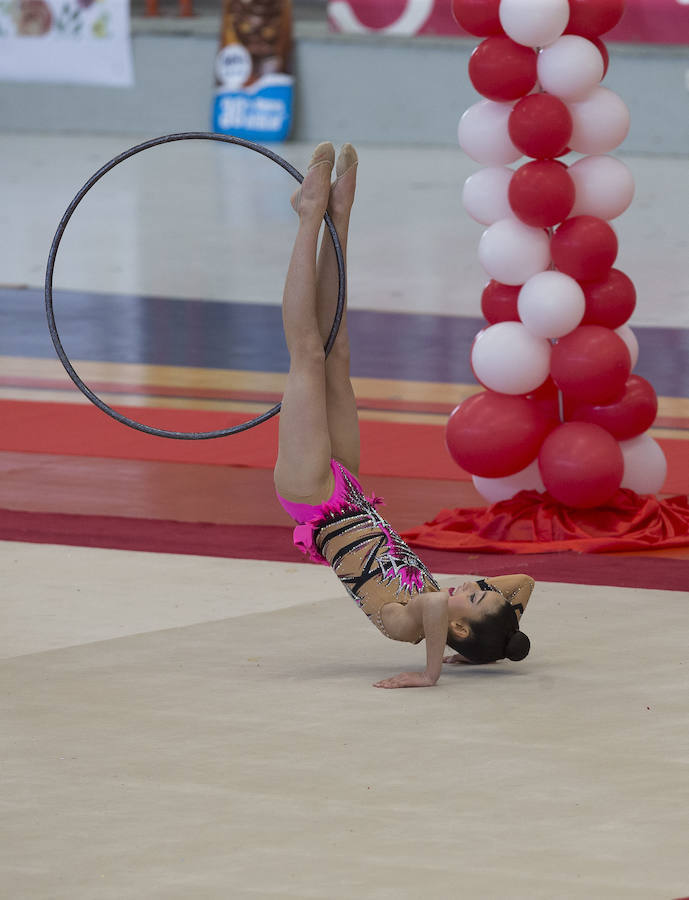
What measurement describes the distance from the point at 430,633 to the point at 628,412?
1.50 meters

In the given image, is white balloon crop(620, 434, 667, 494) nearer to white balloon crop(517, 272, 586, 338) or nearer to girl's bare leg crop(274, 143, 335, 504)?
white balloon crop(517, 272, 586, 338)

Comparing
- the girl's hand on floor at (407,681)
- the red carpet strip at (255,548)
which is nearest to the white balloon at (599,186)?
the red carpet strip at (255,548)

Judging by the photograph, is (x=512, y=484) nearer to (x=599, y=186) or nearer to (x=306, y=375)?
(x=599, y=186)

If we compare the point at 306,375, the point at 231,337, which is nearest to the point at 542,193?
the point at 306,375

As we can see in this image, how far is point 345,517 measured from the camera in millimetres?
3600

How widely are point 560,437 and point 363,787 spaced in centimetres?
194

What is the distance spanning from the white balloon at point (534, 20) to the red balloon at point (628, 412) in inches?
38.4

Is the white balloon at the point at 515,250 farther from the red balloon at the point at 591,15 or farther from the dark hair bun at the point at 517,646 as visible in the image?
the dark hair bun at the point at 517,646

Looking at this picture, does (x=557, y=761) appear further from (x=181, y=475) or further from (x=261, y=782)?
(x=181, y=475)

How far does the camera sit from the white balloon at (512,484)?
4.80 meters

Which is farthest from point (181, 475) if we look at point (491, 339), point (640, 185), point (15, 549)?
point (640, 185)

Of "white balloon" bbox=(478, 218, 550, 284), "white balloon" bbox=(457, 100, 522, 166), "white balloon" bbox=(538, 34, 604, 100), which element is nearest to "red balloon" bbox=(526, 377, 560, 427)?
"white balloon" bbox=(478, 218, 550, 284)

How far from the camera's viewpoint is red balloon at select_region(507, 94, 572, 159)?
4469 mm

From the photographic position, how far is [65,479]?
17.3 feet
